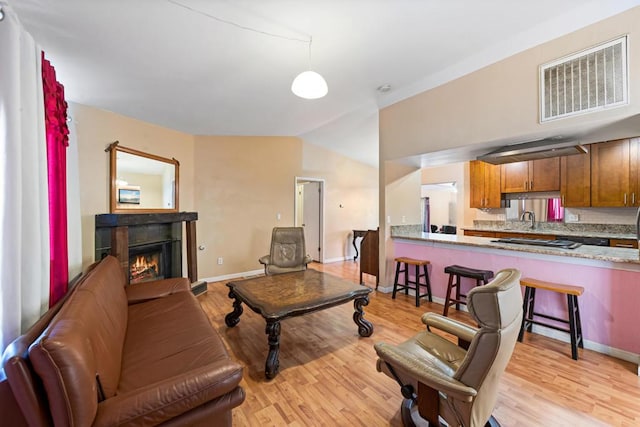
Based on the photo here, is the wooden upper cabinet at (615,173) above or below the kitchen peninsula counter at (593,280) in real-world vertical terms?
above

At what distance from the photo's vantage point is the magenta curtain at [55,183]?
180cm

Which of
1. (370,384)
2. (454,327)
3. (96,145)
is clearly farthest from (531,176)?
(96,145)

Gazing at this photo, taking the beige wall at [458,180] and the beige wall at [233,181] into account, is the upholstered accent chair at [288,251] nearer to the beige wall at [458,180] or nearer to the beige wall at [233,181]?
the beige wall at [233,181]

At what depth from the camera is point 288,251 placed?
399 cm

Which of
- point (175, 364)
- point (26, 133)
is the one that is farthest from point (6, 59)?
point (175, 364)

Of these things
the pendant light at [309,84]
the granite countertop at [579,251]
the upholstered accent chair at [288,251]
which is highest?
the pendant light at [309,84]

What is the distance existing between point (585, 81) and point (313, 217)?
15.8 ft

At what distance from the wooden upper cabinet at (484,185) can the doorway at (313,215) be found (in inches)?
119

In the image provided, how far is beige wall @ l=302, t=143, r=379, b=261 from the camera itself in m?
5.79

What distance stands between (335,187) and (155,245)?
377cm

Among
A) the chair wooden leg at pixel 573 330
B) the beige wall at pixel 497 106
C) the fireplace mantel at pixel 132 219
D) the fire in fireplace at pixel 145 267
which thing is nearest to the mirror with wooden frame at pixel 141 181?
the fireplace mantel at pixel 132 219

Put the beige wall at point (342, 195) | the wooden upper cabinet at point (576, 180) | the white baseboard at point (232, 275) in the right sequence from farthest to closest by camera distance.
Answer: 1. the beige wall at point (342, 195)
2. the white baseboard at point (232, 275)
3. the wooden upper cabinet at point (576, 180)

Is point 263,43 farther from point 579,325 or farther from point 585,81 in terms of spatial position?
point 579,325

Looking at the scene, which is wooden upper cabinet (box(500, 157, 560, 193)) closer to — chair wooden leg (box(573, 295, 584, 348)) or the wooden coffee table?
chair wooden leg (box(573, 295, 584, 348))
